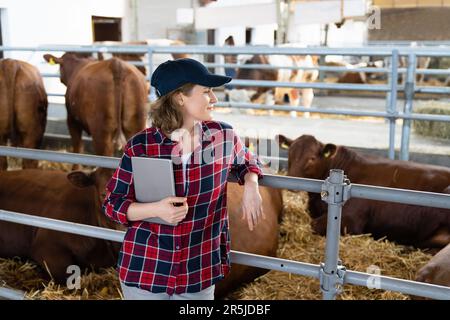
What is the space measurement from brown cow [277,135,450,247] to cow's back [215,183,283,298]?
2.61 feet

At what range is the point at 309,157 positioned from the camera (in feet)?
13.6

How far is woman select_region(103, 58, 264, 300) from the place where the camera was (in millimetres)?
Result: 1667

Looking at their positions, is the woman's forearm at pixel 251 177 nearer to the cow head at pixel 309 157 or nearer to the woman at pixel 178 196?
the woman at pixel 178 196

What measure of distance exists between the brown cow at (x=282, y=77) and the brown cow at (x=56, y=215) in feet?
22.2

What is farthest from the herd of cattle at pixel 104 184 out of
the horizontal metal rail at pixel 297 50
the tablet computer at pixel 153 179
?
the tablet computer at pixel 153 179

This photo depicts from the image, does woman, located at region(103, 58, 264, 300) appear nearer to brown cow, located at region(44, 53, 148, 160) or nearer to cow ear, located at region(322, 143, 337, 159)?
cow ear, located at region(322, 143, 337, 159)

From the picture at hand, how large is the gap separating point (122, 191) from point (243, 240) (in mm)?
1370

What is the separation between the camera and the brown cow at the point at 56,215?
314cm

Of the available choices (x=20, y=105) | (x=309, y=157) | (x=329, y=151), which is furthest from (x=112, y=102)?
(x=329, y=151)

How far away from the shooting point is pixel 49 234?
3.29 metres

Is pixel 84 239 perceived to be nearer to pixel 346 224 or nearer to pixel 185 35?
pixel 346 224

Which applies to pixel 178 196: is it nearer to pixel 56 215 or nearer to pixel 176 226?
pixel 176 226

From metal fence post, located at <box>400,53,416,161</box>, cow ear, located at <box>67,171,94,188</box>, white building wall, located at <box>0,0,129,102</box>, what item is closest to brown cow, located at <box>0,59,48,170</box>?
white building wall, located at <box>0,0,129,102</box>
